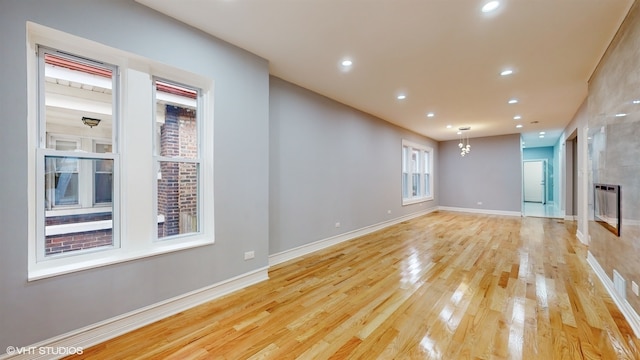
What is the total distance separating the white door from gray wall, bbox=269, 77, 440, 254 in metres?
10.9

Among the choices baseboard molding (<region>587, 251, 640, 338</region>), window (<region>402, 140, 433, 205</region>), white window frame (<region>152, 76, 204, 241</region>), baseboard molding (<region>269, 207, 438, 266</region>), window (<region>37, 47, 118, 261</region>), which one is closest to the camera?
window (<region>37, 47, 118, 261</region>)

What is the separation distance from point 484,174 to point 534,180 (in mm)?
6566

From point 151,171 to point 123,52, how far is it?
1.06 m

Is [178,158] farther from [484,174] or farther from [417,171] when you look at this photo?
[484,174]

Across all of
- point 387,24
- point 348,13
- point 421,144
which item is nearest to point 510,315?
point 387,24

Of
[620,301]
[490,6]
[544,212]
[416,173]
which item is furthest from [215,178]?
[544,212]

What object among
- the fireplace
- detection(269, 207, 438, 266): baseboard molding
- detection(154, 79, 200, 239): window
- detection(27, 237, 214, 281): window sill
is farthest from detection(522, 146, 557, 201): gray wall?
detection(27, 237, 214, 281): window sill

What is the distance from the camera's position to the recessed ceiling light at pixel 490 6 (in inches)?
89.3

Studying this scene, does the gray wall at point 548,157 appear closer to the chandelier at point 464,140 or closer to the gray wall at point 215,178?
the chandelier at point 464,140

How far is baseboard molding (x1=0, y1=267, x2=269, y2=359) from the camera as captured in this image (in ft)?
6.23

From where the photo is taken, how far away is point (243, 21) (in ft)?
8.56

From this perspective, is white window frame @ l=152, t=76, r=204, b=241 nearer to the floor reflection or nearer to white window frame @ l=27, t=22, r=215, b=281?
white window frame @ l=27, t=22, r=215, b=281

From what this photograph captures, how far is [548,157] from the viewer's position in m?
12.6

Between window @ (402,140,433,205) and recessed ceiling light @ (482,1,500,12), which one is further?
window @ (402,140,433,205)
